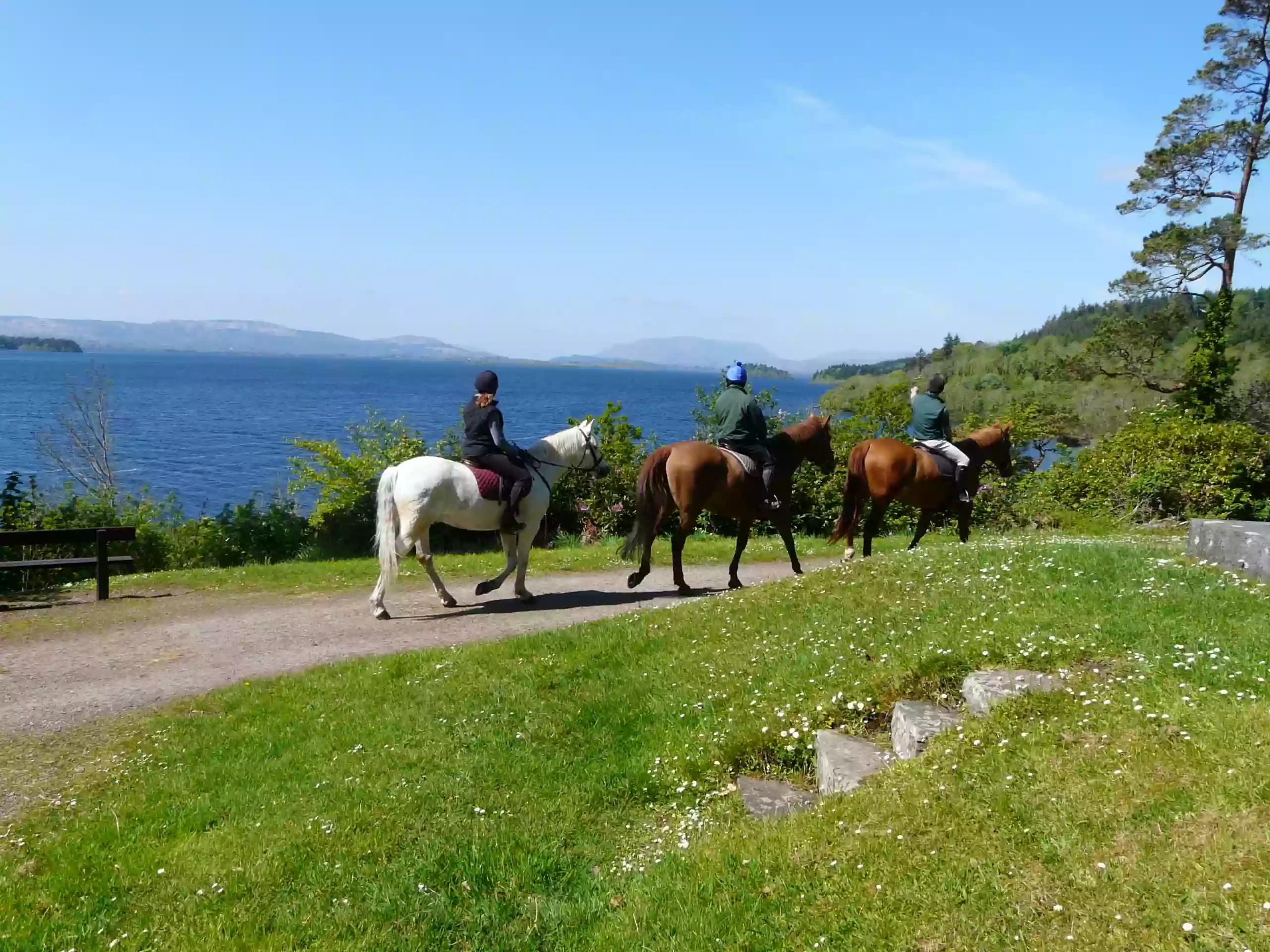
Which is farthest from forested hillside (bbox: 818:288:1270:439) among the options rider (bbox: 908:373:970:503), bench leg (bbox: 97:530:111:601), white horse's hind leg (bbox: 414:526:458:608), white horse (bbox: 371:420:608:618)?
bench leg (bbox: 97:530:111:601)

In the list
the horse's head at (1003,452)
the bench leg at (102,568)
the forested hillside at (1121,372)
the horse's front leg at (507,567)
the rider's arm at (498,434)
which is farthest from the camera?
the forested hillside at (1121,372)

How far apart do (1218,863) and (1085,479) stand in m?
19.8

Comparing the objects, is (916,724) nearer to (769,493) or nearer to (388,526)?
(769,493)

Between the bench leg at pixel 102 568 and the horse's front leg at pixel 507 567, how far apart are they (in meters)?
6.61

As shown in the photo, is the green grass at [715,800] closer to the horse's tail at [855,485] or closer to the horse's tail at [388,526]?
the horse's tail at [388,526]

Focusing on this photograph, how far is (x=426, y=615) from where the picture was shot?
551 inches

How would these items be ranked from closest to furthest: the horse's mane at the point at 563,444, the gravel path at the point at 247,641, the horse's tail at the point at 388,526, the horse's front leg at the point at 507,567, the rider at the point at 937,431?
the gravel path at the point at 247,641 < the horse's tail at the point at 388,526 < the horse's front leg at the point at 507,567 < the horse's mane at the point at 563,444 < the rider at the point at 937,431

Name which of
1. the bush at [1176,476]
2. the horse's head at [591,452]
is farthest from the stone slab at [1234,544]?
the bush at [1176,476]

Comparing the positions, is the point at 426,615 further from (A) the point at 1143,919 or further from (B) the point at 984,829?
(A) the point at 1143,919

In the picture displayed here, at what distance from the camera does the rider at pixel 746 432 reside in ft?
47.7

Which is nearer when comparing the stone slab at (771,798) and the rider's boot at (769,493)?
the stone slab at (771,798)

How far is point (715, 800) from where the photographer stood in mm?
6836

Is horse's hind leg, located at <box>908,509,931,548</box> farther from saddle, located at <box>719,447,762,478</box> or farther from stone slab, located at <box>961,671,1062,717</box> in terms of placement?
stone slab, located at <box>961,671,1062,717</box>

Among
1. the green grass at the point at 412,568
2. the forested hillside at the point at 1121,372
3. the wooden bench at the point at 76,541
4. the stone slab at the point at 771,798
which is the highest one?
the forested hillside at the point at 1121,372
